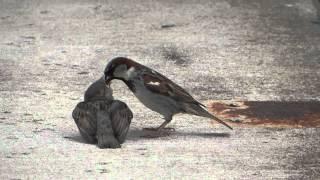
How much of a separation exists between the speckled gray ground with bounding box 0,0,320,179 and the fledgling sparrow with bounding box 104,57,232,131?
0.17 metres

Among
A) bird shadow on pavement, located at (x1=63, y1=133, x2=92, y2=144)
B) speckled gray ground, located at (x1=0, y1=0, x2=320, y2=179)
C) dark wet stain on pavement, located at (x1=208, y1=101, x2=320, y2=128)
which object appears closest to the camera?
speckled gray ground, located at (x1=0, y1=0, x2=320, y2=179)

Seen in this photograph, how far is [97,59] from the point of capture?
9.01 metres

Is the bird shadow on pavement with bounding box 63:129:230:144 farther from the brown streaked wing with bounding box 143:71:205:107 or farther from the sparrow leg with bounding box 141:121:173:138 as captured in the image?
the brown streaked wing with bounding box 143:71:205:107

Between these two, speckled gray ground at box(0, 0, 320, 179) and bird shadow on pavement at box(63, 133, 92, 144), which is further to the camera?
bird shadow on pavement at box(63, 133, 92, 144)

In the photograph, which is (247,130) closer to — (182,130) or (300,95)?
(182,130)

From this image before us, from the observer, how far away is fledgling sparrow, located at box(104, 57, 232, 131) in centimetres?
701

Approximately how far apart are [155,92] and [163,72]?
1.64 m

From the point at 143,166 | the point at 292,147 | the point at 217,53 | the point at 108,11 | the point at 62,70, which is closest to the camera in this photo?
the point at 143,166

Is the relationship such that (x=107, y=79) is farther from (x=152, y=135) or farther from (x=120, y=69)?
(x=152, y=135)

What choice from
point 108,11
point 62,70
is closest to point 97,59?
point 62,70

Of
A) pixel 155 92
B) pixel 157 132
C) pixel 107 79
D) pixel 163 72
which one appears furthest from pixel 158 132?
pixel 163 72

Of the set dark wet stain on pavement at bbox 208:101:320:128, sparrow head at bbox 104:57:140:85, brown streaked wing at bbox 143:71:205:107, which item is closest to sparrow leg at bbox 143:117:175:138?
brown streaked wing at bbox 143:71:205:107

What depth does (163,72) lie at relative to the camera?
28.3 ft

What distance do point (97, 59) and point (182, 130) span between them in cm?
209
